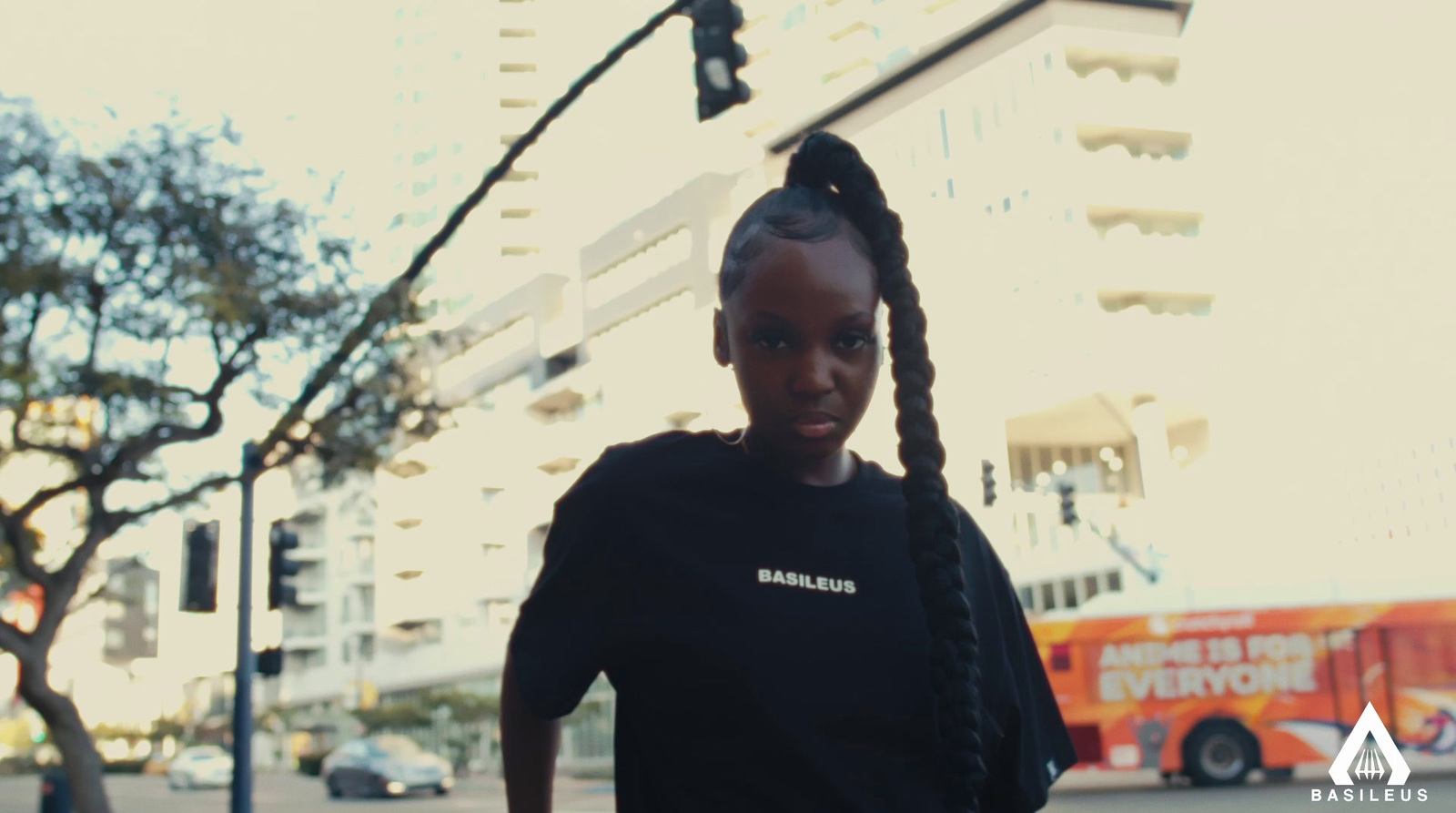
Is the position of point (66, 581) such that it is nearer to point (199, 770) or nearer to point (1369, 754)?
point (1369, 754)

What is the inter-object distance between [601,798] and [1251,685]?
12.8m

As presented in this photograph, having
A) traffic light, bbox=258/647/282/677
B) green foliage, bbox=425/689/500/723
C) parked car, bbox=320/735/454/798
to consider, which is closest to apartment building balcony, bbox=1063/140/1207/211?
parked car, bbox=320/735/454/798

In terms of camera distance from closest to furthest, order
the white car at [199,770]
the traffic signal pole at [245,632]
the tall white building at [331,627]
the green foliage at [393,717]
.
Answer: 1. the traffic signal pole at [245,632]
2. the white car at [199,770]
3. the green foliage at [393,717]
4. the tall white building at [331,627]

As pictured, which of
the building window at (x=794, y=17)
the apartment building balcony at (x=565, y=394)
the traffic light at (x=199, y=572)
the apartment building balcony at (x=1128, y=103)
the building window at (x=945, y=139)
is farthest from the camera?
the building window at (x=794, y=17)

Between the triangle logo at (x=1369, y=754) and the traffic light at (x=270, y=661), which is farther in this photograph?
the triangle logo at (x=1369, y=754)

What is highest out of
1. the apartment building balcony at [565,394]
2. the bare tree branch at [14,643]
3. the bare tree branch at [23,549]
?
the apartment building balcony at [565,394]

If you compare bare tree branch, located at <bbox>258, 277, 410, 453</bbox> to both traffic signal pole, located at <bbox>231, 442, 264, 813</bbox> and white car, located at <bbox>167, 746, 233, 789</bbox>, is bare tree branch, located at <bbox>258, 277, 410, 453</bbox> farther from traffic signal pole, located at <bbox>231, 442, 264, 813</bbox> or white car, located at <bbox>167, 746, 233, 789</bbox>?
white car, located at <bbox>167, 746, 233, 789</bbox>

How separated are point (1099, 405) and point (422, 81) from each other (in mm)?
59814

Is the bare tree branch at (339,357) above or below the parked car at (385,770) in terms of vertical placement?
above

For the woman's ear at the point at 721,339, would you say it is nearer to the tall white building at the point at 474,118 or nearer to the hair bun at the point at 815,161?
the hair bun at the point at 815,161

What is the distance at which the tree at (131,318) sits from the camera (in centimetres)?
1389

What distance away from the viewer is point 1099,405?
31703 mm

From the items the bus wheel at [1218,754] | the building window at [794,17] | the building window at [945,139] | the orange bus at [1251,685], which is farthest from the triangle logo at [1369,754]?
the building window at [794,17]

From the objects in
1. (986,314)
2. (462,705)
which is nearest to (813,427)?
(986,314)
